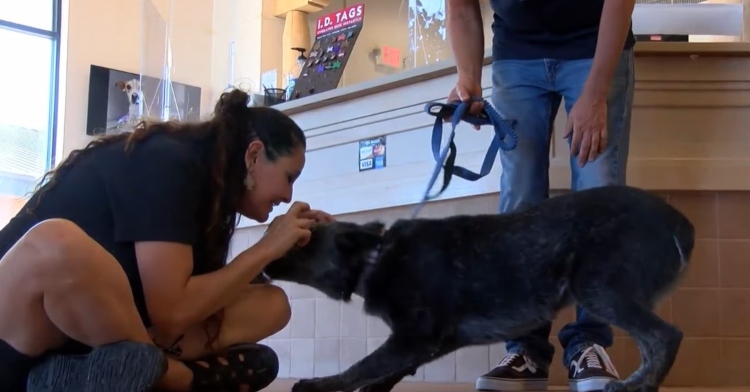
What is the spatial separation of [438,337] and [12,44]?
5.68 metres

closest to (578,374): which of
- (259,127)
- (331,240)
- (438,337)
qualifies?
(438,337)

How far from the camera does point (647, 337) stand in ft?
5.01

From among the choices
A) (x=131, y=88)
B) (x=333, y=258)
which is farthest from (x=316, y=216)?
(x=131, y=88)

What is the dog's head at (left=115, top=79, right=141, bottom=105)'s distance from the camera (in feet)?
19.3

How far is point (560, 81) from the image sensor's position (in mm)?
1995

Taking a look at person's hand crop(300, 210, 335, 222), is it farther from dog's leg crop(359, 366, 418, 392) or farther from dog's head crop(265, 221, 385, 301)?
dog's leg crop(359, 366, 418, 392)

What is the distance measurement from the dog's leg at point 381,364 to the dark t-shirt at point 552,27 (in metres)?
0.82

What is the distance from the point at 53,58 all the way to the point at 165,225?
5.34 meters

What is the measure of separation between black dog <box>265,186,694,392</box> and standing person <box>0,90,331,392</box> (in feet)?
0.58

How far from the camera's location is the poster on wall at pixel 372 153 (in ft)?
9.71

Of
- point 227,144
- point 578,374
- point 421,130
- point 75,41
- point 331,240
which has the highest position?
point 75,41

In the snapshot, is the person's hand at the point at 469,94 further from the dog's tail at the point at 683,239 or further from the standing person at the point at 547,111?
the dog's tail at the point at 683,239

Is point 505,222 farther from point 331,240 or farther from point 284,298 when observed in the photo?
point 284,298

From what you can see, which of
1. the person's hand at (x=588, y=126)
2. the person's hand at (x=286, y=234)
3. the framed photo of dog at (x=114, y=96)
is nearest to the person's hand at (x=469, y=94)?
the person's hand at (x=588, y=126)
